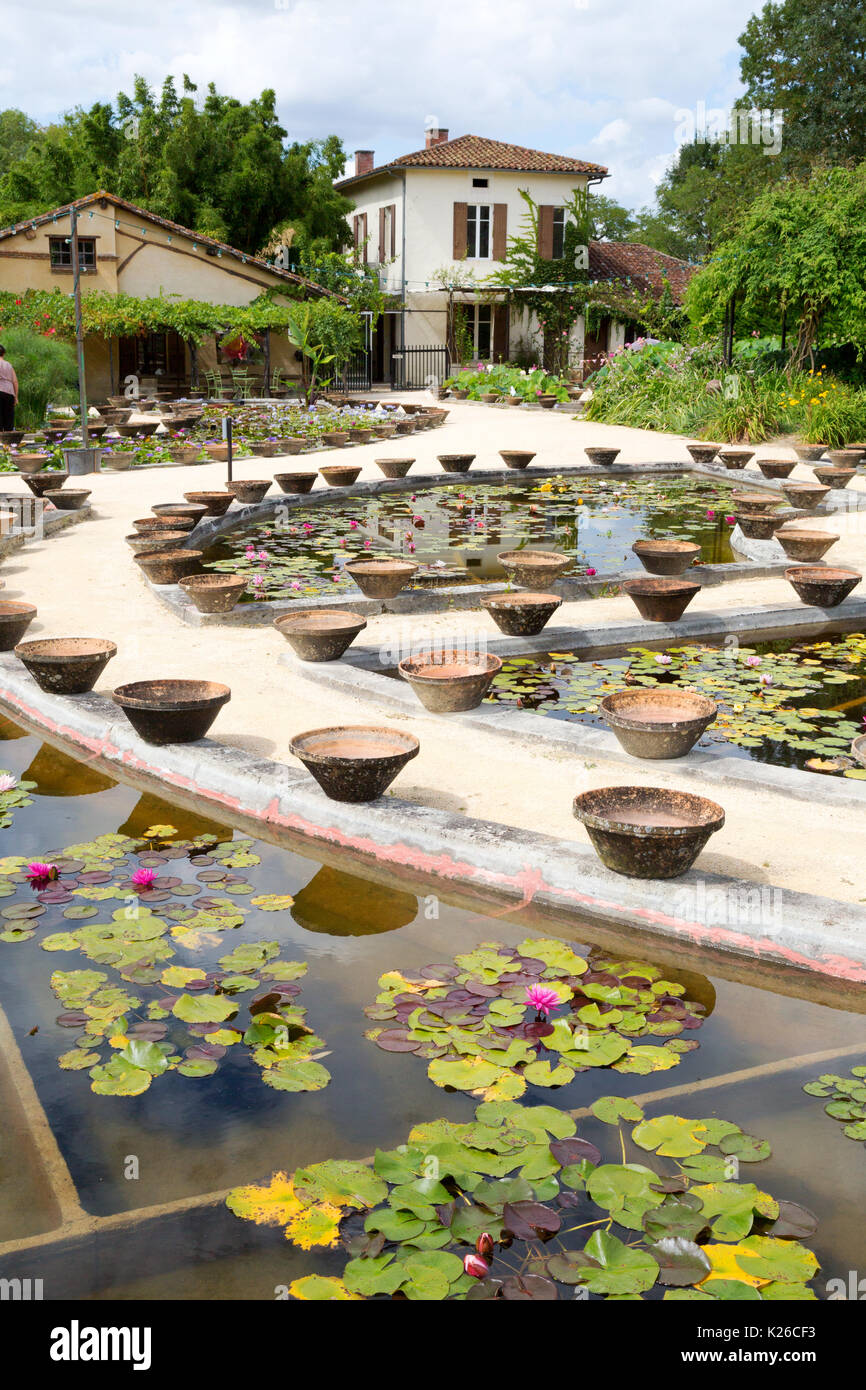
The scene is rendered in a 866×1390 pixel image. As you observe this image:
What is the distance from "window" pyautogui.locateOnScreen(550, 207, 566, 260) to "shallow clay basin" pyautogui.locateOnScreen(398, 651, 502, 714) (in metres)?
36.0

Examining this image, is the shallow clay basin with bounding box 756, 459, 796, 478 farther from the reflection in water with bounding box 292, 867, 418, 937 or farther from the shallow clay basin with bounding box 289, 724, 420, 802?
the reflection in water with bounding box 292, 867, 418, 937

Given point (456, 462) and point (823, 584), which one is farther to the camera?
point (456, 462)

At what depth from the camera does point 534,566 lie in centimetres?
873

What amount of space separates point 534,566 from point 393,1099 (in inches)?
228

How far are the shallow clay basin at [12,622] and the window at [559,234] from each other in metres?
35.2

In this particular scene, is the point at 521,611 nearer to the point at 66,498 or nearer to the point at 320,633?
the point at 320,633

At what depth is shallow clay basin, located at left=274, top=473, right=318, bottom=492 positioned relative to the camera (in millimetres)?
14516

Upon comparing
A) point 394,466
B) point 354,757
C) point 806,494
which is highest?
point 394,466

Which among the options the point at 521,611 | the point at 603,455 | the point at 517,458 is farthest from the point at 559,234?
the point at 521,611

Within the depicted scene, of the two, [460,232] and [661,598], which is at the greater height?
[460,232]

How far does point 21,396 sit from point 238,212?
18.5m

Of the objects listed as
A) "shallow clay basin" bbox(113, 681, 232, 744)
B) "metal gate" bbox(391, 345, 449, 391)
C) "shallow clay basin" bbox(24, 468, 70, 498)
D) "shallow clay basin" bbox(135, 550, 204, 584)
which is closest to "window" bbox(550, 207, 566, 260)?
"metal gate" bbox(391, 345, 449, 391)
